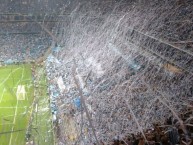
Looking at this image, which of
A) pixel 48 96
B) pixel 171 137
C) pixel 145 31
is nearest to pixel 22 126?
pixel 48 96

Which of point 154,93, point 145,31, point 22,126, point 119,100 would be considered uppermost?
point 145,31

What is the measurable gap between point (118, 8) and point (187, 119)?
58.8 feet

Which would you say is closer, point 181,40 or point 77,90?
point 181,40

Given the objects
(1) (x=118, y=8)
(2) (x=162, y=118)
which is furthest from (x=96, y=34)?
(2) (x=162, y=118)

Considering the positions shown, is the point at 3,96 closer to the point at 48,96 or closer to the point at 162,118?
the point at 48,96

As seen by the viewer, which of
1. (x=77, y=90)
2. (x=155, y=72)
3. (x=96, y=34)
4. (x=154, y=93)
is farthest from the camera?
(x=96, y=34)

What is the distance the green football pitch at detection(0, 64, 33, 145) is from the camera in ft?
57.1

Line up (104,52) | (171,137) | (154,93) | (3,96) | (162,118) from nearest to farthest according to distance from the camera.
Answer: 1. (171,137)
2. (162,118)
3. (154,93)
4. (104,52)
5. (3,96)

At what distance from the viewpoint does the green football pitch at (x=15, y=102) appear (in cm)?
1739

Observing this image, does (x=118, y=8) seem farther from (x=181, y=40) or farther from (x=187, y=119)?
(x=187, y=119)

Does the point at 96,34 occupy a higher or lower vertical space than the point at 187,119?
higher

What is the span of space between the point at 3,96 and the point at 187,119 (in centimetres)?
1608

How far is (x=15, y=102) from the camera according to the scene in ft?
70.1

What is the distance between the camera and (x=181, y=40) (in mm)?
13336
